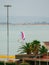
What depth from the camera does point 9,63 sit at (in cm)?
895

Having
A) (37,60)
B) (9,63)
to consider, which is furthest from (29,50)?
(9,63)

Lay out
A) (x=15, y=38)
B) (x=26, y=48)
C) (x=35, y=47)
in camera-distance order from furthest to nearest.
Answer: (x=15, y=38) → (x=26, y=48) → (x=35, y=47)

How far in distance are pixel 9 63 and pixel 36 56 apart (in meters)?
1.25

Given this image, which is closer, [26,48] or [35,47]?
[35,47]

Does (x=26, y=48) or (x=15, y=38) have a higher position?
(x=15, y=38)

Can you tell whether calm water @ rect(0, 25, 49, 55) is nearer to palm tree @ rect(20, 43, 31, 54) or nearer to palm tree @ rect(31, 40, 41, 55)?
palm tree @ rect(20, 43, 31, 54)

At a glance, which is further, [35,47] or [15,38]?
[15,38]

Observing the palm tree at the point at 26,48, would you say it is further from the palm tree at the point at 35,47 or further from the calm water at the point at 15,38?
the calm water at the point at 15,38

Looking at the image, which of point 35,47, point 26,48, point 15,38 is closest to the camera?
point 35,47

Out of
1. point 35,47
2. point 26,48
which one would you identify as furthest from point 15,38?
point 35,47

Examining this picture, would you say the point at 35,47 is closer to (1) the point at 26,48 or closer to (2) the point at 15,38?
(1) the point at 26,48

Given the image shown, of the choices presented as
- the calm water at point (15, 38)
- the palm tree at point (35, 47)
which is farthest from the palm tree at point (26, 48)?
the calm water at point (15, 38)

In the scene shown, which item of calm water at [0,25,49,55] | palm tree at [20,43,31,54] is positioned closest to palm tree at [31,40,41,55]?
palm tree at [20,43,31,54]

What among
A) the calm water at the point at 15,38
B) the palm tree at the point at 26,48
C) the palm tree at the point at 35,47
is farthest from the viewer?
the calm water at the point at 15,38
